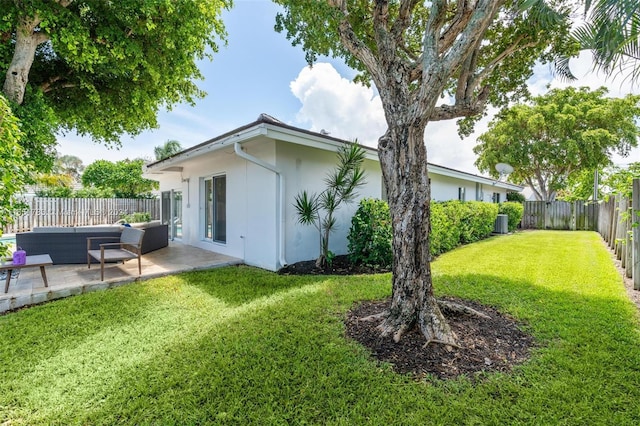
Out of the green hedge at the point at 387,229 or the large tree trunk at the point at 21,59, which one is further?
the green hedge at the point at 387,229

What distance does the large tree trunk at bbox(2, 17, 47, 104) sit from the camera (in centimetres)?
573

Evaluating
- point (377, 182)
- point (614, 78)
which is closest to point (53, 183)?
point (377, 182)

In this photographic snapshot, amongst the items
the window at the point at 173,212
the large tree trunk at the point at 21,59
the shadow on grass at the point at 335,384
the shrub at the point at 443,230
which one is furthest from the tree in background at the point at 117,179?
the shadow on grass at the point at 335,384

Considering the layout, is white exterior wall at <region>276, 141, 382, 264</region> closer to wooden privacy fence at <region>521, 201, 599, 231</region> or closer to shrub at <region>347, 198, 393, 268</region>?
shrub at <region>347, 198, 393, 268</region>

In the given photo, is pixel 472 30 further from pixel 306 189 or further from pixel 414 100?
pixel 306 189

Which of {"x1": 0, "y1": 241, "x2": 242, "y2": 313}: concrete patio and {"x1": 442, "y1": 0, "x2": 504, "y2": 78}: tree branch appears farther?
{"x1": 0, "y1": 241, "x2": 242, "y2": 313}: concrete patio

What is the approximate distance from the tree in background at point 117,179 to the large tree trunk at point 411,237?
2368 centimetres

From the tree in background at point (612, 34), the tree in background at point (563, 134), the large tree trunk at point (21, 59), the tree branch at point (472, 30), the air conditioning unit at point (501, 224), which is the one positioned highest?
the tree in background at point (563, 134)

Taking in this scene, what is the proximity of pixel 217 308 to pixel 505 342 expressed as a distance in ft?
13.1

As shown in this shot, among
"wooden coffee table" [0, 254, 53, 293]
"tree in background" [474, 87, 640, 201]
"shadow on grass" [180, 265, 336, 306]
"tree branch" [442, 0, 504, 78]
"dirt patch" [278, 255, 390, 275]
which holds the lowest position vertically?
"shadow on grass" [180, 265, 336, 306]

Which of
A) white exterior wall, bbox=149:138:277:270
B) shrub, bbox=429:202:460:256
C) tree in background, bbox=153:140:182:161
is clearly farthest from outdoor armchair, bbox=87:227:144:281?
tree in background, bbox=153:140:182:161

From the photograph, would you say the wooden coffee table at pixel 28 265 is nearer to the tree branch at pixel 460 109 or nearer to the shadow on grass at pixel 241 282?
the shadow on grass at pixel 241 282

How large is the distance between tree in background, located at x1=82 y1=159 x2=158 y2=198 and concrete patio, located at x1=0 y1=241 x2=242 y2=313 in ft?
54.3

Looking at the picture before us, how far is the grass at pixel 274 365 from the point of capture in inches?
92.3
